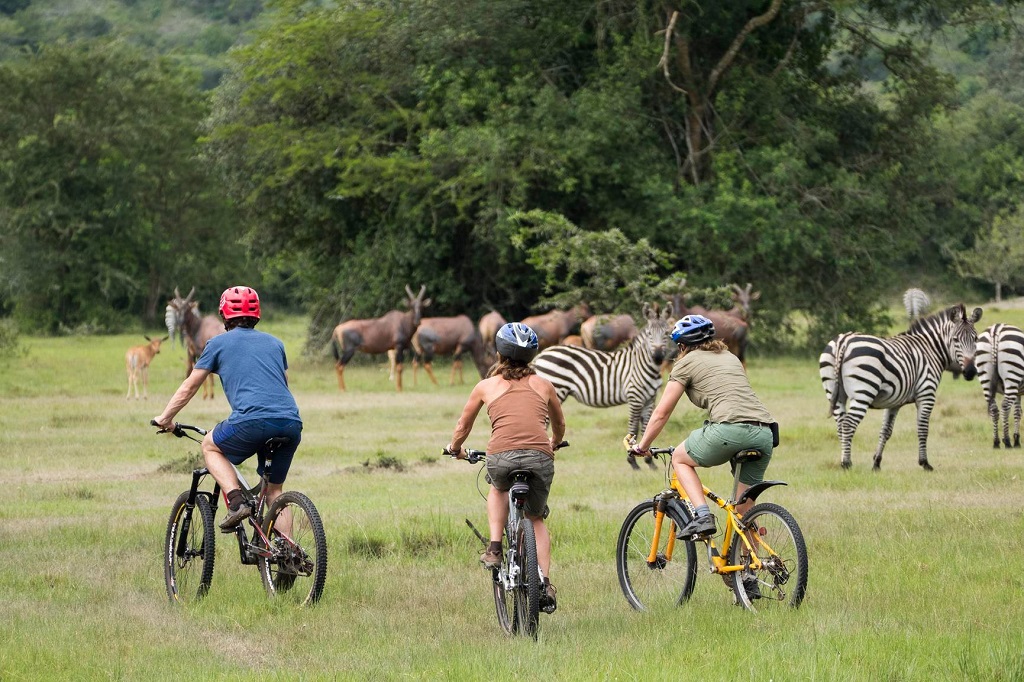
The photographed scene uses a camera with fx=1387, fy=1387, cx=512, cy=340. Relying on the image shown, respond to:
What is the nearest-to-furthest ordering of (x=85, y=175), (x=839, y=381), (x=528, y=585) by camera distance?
(x=528, y=585) → (x=839, y=381) → (x=85, y=175)

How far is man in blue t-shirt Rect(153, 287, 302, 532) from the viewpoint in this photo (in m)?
8.07

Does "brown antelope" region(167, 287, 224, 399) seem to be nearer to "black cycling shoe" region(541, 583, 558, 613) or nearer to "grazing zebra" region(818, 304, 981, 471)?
"grazing zebra" region(818, 304, 981, 471)

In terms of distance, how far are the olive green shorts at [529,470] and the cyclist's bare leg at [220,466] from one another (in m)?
1.69

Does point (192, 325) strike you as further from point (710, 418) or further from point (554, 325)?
point (710, 418)

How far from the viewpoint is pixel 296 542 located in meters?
8.11

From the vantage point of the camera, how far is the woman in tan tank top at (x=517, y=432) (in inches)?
290

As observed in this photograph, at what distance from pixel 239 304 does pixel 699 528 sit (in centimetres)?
312

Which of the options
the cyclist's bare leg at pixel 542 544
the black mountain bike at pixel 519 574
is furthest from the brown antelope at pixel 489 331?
the black mountain bike at pixel 519 574

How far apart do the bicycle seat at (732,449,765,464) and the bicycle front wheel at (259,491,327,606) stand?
238cm

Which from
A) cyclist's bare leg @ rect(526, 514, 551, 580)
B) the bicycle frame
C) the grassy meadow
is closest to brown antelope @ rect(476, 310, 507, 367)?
the grassy meadow

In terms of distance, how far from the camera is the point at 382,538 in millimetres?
10656

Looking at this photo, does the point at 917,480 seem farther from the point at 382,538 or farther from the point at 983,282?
the point at 983,282

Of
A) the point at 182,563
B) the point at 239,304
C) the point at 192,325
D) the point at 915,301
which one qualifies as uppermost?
the point at 915,301

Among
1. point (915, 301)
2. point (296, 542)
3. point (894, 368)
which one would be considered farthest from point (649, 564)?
point (915, 301)
